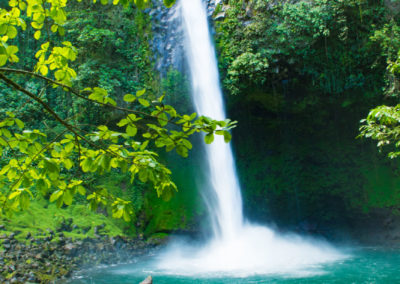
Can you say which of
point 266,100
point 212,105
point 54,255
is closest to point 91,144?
point 54,255

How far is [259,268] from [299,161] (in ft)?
17.3

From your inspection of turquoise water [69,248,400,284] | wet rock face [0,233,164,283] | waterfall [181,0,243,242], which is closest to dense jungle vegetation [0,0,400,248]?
waterfall [181,0,243,242]

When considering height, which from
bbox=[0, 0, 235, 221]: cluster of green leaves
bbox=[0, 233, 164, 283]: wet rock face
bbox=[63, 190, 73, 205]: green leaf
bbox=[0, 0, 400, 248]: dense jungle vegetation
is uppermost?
bbox=[0, 0, 400, 248]: dense jungle vegetation

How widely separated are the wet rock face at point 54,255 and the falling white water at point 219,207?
123cm

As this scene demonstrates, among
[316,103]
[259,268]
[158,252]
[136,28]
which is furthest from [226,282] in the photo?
[136,28]

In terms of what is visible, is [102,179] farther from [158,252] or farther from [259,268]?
[259,268]

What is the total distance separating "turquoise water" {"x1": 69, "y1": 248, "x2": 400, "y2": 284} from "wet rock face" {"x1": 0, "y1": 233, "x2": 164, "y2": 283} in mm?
350

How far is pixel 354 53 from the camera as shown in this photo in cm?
949

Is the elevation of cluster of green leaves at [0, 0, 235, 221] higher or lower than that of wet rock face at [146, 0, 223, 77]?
lower

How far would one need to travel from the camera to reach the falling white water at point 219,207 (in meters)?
8.52

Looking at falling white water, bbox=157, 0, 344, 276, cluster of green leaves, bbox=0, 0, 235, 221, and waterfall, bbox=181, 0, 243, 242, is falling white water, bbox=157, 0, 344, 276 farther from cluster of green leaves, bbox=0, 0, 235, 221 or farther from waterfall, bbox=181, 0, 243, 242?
cluster of green leaves, bbox=0, 0, 235, 221

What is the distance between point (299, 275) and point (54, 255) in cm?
483

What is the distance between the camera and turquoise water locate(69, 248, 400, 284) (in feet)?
19.4

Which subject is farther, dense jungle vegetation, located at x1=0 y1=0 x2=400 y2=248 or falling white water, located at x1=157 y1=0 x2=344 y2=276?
dense jungle vegetation, located at x1=0 y1=0 x2=400 y2=248
